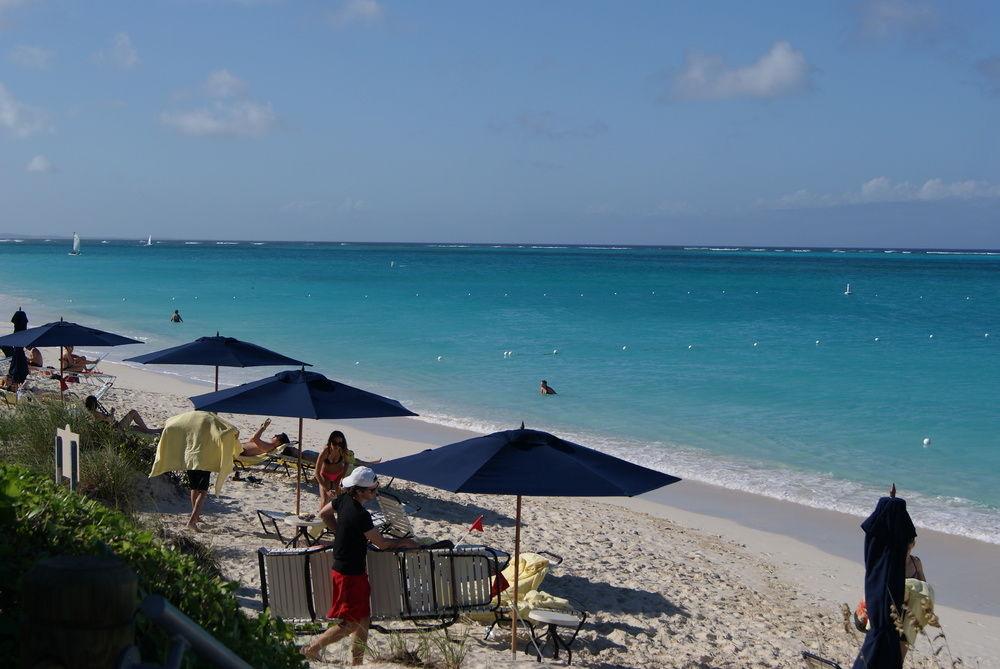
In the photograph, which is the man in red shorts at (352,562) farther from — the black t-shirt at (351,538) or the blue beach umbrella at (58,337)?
the blue beach umbrella at (58,337)

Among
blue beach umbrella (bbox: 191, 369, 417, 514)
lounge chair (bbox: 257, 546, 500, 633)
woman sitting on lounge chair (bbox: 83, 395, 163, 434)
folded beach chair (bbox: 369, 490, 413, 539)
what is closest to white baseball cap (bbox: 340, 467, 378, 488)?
lounge chair (bbox: 257, 546, 500, 633)

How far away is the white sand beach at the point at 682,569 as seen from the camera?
740cm

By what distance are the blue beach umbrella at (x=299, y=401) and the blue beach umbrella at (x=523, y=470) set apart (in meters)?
2.42

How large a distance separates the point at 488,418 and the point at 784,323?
89.1 feet

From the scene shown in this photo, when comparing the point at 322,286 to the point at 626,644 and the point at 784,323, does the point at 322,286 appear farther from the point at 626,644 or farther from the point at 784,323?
the point at 626,644

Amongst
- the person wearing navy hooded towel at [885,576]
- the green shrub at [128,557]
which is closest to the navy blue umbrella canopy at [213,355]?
the person wearing navy hooded towel at [885,576]

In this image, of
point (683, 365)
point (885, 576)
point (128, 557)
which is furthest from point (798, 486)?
point (683, 365)

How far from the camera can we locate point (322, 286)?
2606 inches

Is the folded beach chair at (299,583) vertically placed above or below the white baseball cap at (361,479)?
below

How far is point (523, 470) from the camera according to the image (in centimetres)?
639

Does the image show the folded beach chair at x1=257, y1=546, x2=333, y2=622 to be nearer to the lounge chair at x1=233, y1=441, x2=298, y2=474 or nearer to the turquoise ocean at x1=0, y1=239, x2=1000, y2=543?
the lounge chair at x1=233, y1=441, x2=298, y2=474

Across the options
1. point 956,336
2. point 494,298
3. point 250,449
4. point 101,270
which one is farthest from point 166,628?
→ point 101,270

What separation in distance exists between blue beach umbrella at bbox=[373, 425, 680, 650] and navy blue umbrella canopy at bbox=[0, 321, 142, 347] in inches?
315

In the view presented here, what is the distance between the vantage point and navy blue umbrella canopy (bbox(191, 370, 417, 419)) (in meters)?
9.09
